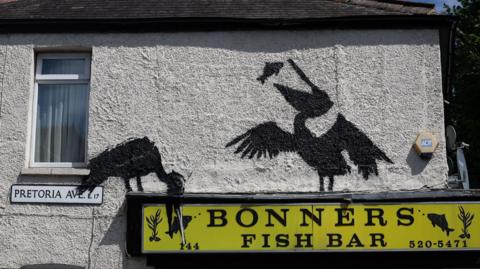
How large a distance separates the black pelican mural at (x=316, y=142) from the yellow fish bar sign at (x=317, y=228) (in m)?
0.47

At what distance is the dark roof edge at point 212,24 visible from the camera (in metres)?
7.04

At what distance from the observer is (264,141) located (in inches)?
273

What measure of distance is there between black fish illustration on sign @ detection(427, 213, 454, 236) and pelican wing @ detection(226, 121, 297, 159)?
1.82 m

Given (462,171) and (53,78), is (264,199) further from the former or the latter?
(53,78)

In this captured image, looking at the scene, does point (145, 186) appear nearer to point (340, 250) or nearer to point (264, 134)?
point (264, 134)

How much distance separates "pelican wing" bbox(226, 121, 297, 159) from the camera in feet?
22.6

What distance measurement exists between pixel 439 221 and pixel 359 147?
1.28 meters

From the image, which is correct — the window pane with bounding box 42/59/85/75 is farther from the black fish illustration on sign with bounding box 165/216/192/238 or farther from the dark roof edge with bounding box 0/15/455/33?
the black fish illustration on sign with bounding box 165/216/192/238

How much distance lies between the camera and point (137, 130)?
7.01m

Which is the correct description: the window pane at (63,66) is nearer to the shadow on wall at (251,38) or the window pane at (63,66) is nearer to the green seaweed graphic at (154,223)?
the shadow on wall at (251,38)

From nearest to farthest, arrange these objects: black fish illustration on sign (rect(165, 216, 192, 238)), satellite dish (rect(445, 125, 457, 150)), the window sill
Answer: black fish illustration on sign (rect(165, 216, 192, 238)), the window sill, satellite dish (rect(445, 125, 457, 150))

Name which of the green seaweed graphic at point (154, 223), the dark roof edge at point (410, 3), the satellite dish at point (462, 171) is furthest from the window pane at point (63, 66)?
the satellite dish at point (462, 171)

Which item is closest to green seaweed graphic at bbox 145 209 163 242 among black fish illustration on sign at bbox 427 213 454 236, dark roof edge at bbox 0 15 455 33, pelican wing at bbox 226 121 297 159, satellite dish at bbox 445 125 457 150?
pelican wing at bbox 226 121 297 159

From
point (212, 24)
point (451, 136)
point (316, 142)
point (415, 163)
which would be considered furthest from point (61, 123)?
point (451, 136)
